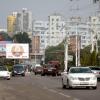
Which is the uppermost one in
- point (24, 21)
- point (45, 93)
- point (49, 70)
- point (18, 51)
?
point (24, 21)

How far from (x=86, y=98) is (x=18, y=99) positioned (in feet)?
10.3

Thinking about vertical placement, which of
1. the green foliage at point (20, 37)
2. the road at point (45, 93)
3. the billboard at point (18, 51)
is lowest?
the road at point (45, 93)

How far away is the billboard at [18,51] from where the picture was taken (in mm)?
122575

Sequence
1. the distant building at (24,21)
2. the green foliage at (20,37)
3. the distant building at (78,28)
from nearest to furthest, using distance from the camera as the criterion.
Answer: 1. the distant building at (78,28)
2. the green foliage at (20,37)
3. the distant building at (24,21)

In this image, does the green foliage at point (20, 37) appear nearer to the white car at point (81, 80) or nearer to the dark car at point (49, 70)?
the dark car at point (49, 70)

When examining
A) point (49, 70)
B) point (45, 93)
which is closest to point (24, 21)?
point (49, 70)

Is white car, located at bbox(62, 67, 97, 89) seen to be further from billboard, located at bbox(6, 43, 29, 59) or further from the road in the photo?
billboard, located at bbox(6, 43, 29, 59)

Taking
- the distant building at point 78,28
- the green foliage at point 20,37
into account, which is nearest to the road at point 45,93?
the distant building at point 78,28

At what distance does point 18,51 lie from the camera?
123562 millimetres

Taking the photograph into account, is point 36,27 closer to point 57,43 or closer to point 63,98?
point 57,43

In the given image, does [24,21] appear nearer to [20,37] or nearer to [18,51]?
[20,37]

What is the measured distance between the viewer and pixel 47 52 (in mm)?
189500

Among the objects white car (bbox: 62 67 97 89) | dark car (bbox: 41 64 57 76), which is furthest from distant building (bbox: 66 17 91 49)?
white car (bbox: 62 67 97 89)

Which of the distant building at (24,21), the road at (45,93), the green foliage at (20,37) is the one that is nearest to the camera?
the road at (45,93)
